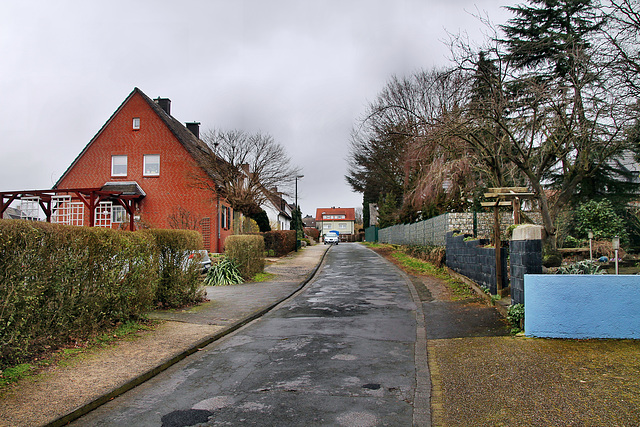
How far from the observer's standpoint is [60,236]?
6254mm

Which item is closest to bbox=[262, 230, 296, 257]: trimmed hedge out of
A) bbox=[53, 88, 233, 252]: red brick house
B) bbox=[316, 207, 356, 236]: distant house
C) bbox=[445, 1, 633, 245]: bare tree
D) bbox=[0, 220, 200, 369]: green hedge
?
bbox=[53, 88, 233, 252]: red brick house

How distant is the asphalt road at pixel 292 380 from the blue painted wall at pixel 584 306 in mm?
1956

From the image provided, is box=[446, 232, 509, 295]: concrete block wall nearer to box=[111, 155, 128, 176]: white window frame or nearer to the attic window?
the attic window

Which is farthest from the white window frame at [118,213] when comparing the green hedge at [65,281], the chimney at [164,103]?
the green hedge at [65,281]

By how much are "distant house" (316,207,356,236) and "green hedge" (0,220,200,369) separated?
341ft

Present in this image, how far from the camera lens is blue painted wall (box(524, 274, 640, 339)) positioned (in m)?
6.60

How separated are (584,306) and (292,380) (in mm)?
4287

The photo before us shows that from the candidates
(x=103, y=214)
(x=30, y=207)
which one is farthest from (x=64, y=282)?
(x=103, y=214)

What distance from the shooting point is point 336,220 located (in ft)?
383

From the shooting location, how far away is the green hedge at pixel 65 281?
5.27m

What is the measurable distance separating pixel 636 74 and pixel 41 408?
12.8m

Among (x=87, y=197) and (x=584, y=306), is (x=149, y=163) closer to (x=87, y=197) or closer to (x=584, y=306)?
(x=87, y=197)

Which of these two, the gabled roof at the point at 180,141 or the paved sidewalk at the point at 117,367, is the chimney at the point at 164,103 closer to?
the gabled roof at the point at 180,141

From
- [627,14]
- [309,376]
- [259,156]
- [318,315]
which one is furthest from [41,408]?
[259,156]
